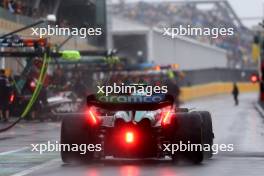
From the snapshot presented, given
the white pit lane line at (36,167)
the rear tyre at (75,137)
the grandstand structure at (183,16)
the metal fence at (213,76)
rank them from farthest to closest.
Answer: the grandstand structure at (183,16), the metal fence at (213,76), the rear tyre at (75,137), the white pit lane line at (36,167)

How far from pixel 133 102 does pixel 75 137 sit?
1137 mm

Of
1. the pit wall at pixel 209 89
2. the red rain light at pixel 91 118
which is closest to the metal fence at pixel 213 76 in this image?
the pit wall at pixel 209 89

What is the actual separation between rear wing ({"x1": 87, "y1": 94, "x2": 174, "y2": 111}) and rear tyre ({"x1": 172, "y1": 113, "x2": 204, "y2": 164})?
0.41m

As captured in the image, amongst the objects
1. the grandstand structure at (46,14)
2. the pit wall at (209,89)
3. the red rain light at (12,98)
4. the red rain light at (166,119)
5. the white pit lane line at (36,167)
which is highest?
the grandstand structure at (46,14)

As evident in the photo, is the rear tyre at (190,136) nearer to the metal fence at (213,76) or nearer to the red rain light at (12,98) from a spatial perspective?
the red rain light at (12,98)

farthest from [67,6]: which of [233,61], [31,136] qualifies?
[233,61]

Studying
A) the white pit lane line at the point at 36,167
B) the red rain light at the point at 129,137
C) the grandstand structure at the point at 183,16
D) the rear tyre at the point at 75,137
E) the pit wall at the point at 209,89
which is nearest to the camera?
the white pit lane line at the point at 36,167

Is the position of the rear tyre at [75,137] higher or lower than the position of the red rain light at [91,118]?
lower

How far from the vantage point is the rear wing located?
1556 cm

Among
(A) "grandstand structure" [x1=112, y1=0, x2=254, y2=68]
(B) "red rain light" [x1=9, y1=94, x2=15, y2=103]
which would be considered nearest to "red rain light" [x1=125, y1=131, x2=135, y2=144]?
(B) "red rain light" [x1=9, y1=94, x2=15, y2=103]

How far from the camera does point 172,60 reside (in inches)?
3369

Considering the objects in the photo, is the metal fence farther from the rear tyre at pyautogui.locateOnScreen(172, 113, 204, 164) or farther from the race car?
the rear tyre at pyautogui.locateOnScreen(172, 113, 204, 164)

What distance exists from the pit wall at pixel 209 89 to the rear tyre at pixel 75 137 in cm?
5741

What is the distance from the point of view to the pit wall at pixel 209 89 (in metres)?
78.3
